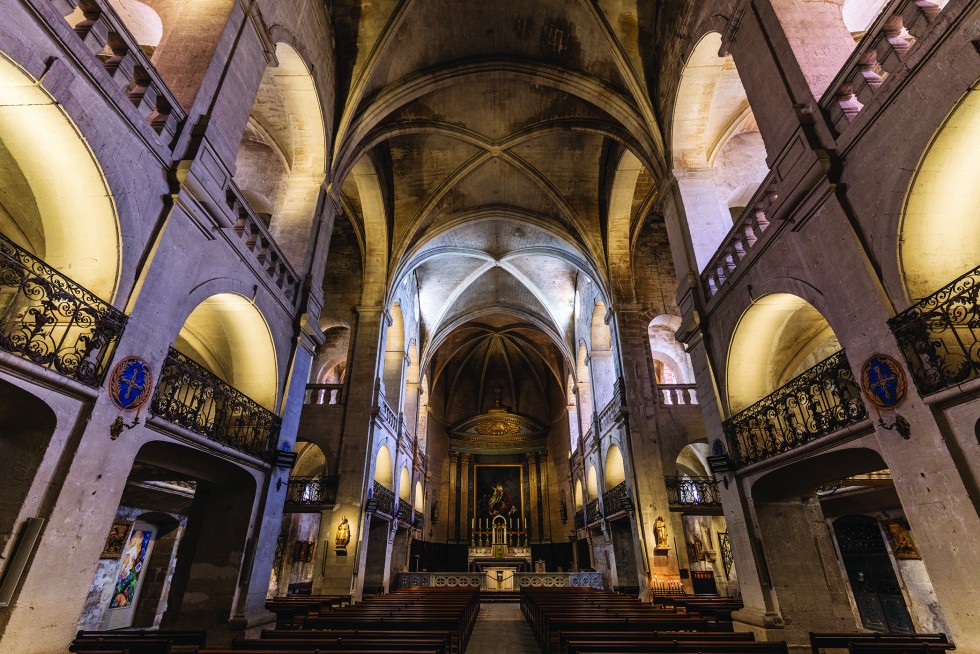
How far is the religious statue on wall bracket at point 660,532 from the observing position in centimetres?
1242

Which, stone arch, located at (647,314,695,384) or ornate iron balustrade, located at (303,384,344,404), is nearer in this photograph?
ornate iron balustrade, located at (303,384,344,404)

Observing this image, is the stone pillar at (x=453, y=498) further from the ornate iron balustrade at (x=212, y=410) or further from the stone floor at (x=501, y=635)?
the ornate iron balustrade at (x=212, y=410)

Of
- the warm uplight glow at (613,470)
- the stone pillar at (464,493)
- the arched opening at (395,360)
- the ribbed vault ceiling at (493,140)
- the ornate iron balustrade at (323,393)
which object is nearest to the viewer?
the ribbed vault ceiling at (493,140)

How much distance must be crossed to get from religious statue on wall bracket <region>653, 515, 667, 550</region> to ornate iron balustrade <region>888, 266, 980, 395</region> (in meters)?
9.97

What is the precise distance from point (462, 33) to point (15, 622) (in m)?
13.4

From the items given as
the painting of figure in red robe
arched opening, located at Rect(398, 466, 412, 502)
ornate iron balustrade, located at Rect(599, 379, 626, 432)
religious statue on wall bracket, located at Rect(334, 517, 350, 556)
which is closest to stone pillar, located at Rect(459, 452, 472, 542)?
the painting of figure in red robe

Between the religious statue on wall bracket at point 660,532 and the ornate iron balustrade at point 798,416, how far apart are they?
6336 millimetres

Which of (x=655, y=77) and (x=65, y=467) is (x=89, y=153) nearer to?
(x=65, y=467)

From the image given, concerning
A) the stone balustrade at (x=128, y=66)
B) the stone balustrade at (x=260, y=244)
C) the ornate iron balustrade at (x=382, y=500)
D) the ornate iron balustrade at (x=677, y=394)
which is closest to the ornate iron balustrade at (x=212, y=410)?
the stone balustrade at (x=260, y=244)

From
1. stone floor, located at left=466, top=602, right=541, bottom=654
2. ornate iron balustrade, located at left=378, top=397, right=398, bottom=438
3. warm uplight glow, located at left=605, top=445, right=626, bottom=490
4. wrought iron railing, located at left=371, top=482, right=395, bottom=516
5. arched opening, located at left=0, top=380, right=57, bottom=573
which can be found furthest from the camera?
warm uplight glow, located at left=605, top=445, right=626, bottom=490

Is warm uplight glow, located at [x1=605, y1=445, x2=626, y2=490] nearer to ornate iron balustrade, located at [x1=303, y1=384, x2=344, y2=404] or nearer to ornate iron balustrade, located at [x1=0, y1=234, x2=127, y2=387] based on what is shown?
ornate iron balustrade, located at [x1=303, y1=384, x2=344, y2=404]

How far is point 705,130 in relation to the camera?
1004 cm

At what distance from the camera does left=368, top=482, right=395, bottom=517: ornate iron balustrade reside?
13838 mm

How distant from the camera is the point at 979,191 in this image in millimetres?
4285
